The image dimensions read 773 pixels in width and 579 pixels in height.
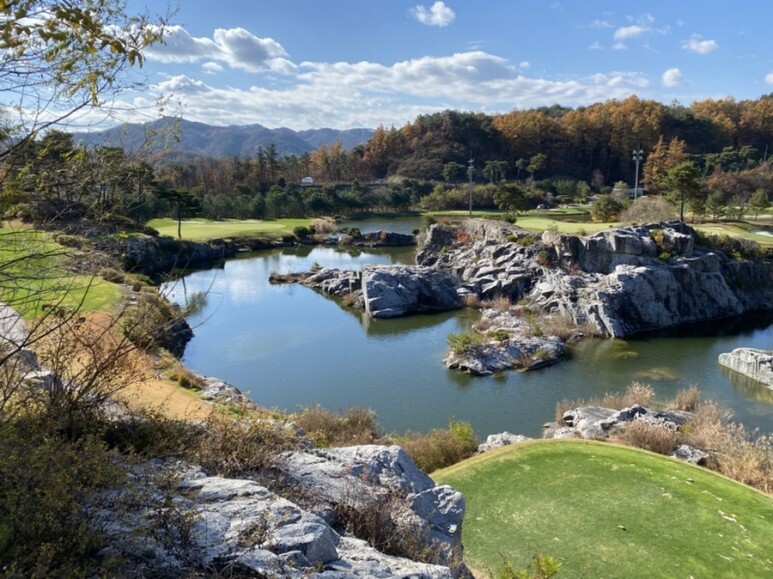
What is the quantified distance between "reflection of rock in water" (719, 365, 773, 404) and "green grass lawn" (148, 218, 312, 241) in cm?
3452

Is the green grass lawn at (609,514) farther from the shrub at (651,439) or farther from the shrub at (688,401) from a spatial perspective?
the shrub at (688,401)

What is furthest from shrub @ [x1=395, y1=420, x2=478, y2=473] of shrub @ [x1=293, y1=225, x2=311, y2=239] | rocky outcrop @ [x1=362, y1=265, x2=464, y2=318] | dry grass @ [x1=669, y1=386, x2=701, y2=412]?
shrub @ [x1=293, y1=225, x2=311, y2=239]

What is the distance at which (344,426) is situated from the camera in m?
12.0

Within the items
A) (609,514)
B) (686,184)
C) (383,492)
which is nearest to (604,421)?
(609,514)

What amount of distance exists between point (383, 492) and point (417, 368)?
47.3 feet

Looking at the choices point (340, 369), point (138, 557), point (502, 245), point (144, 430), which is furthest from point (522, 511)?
point (502, 245)

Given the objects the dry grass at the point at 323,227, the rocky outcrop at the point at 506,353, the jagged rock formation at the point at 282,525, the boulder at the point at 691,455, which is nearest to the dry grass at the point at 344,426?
the jagged rock formation at the point at 282,525

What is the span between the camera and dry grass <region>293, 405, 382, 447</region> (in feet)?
35.8

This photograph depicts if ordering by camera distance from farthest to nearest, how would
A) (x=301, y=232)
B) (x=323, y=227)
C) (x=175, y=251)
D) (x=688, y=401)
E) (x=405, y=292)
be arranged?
(x=323, y=227), (x=301, y=232), (x=175, y=251), (x=405, y=292), (x=688, y=401)

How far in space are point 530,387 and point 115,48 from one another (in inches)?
618

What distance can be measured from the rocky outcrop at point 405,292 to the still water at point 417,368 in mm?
812

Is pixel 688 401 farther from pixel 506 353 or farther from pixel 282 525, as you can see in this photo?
pixel 282 525

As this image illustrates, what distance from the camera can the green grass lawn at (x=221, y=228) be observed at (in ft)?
140

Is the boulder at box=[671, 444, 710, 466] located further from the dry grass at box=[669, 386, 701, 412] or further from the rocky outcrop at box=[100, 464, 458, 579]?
the rocky outcrop at box=[100, 464, 458, 579]
